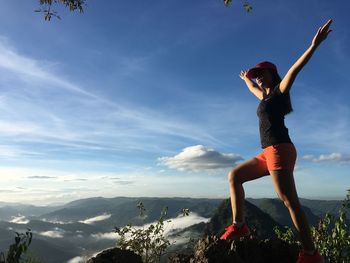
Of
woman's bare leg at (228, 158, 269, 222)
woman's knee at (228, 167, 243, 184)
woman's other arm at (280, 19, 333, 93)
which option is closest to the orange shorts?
woman's bare leg at (228, 158, 269, 222)

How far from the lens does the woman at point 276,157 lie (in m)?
6.16

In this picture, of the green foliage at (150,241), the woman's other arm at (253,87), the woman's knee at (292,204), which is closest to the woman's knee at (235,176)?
the woman's knee at (292,204)

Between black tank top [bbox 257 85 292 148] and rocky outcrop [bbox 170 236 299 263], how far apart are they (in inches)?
64.8

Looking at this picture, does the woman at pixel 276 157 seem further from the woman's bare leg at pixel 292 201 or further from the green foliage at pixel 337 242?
the green foliage at pixel 337 242

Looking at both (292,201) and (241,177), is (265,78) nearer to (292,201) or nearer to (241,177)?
(241,177)

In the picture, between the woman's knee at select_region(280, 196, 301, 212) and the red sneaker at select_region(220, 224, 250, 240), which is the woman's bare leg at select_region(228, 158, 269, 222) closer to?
the red sneaker at select_region(220, 224, 250, 240)

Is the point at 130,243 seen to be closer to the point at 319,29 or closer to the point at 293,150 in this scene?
the point at 293,150

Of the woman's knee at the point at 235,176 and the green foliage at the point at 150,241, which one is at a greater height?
the woman's knee at the point at 235,176

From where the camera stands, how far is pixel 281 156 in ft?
20.3

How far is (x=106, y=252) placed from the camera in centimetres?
721

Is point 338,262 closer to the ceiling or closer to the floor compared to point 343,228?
closer to the floor

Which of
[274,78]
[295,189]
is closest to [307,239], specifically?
[295,189]

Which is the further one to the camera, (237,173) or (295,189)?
(237,173)

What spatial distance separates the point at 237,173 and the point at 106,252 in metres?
2.63
